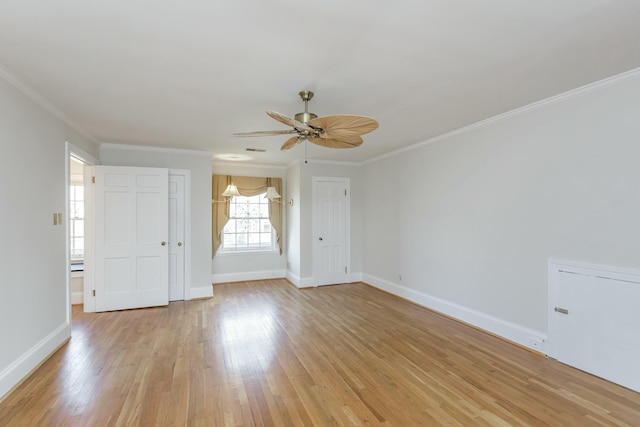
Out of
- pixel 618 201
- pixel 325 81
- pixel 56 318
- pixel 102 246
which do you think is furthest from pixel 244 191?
pixel 618 201

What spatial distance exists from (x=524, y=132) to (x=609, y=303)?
5.75 feet

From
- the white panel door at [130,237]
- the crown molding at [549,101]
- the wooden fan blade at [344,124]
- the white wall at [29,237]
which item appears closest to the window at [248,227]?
the white panel door at [130,237]

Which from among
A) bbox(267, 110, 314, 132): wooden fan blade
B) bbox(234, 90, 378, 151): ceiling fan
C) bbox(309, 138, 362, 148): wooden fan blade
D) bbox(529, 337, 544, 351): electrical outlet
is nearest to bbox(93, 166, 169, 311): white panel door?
bbox(234, 90, 378, 151): ceiling fan

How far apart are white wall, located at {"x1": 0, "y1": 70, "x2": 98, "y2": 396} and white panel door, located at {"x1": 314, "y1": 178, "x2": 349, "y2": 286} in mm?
3795

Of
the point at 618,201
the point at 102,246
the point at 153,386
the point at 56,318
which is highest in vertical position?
the point at 618,201

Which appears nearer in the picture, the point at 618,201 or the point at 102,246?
the point at 618,201

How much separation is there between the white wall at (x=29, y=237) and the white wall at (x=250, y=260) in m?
2.80

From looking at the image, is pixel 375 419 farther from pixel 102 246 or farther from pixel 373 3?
pixel 102 246

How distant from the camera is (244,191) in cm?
609

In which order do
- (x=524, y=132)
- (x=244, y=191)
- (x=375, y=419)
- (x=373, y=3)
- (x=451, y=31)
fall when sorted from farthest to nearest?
(x=244, y=191) → (x=524, y=132) → (x=375, y=419) → (x=451, y=31) → (x=373, y=3)

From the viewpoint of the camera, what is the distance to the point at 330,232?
235 inches

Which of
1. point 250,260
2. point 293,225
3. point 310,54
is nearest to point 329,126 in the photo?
point 310,54

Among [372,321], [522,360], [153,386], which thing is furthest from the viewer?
[372,321]

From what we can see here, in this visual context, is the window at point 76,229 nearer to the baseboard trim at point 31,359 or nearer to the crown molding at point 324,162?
the baseboard trim at point 31,359
